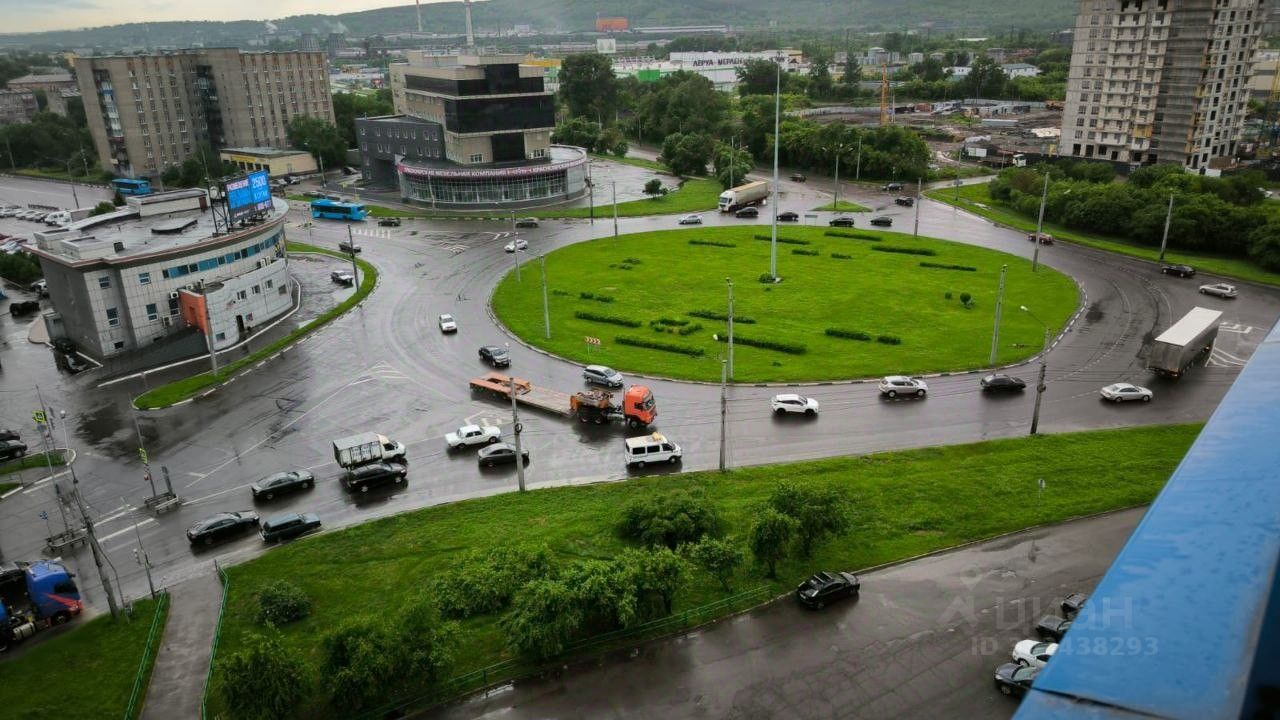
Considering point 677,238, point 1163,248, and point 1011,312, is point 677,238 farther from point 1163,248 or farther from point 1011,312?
point 1163,248

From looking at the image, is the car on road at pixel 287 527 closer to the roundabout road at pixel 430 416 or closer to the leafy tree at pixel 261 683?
the roundabout road at pixel 430 416

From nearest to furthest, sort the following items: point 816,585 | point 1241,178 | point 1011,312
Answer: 1. point 816,585
2. point 1011,312
3. point 1241,178

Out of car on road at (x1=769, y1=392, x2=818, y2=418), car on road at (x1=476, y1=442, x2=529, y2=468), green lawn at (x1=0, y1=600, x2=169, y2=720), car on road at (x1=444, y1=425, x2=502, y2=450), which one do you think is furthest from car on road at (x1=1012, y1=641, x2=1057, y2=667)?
green lawn at (x1=0, y1=600, x2=169, y2=720)

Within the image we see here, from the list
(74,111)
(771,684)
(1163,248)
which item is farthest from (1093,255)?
(74,111)

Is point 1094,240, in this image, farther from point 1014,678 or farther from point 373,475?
point 373,475

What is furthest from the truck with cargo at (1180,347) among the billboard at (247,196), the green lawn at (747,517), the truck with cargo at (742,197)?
the billboard at (247,196)

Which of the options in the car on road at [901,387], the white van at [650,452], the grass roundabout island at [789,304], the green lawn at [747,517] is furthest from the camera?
the grass roundabout island at [789,304]

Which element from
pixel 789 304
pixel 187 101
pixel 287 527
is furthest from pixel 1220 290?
pixel 187 101
